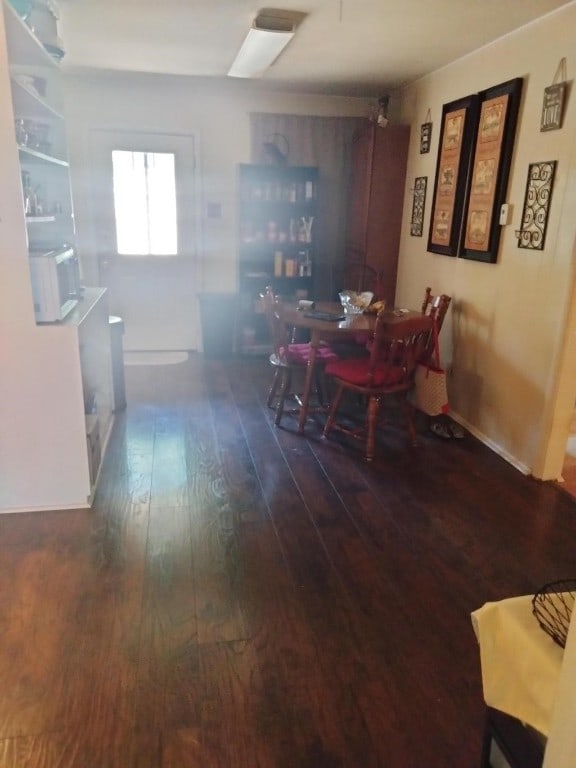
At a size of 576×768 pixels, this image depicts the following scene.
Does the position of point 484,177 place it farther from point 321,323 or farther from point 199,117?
point 199,117

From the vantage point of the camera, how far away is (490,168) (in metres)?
3.31

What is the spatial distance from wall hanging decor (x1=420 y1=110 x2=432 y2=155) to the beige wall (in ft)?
0.49

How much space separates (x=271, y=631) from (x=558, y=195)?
8.03ft

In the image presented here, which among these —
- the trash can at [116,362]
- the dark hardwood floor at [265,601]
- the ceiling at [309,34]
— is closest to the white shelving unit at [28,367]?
the dark hardwood floor at [265,601]

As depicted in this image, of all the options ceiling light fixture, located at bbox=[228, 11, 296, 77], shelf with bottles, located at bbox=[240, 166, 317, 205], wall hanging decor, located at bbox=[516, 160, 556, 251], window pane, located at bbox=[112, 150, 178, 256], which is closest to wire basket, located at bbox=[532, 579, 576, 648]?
wall hanging decor, located at bbox=[516, 160, 556, 251]

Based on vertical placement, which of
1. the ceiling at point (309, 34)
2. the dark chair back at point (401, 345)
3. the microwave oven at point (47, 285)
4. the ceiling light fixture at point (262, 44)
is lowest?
the dark chair back at point (401, 345)

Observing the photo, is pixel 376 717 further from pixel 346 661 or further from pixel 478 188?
pixel 478 188

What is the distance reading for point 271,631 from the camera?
190cm

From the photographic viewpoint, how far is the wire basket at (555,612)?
3.07ft

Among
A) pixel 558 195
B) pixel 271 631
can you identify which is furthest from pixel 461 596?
pixel 558 195

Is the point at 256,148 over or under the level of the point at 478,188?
over

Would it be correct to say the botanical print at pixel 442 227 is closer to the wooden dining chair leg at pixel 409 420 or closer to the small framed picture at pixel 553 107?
the small framed picture at pixel 553 107

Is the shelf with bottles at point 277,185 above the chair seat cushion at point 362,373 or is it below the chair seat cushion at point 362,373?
above

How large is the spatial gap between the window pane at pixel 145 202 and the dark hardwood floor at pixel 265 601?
2.49 m
